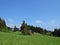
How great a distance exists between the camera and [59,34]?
5153cm

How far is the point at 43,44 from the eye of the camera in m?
23.6

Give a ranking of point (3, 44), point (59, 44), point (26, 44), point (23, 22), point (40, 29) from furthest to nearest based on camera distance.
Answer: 1. point (40, 29)
2. point (23, 22)
3. point (59, 44)
4. point (26, 44)
5. point (3, 44)

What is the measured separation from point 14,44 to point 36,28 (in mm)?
53239

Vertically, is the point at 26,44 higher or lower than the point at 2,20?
lower

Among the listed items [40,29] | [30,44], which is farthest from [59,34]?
[30,44]

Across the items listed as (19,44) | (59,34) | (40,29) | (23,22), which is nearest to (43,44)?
(19,44)

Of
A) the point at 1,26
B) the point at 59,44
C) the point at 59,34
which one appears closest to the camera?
the point at 59,44

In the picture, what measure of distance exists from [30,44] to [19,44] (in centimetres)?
174

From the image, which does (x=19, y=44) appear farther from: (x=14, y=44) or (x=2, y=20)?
(x=2, y=20)

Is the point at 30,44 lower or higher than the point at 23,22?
lower

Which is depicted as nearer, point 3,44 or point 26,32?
point 3,44

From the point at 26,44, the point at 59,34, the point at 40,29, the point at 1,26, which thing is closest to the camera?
the point at 26,44

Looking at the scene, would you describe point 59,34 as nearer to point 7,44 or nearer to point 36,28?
point 36,28

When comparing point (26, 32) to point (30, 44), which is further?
point (26, 32)
